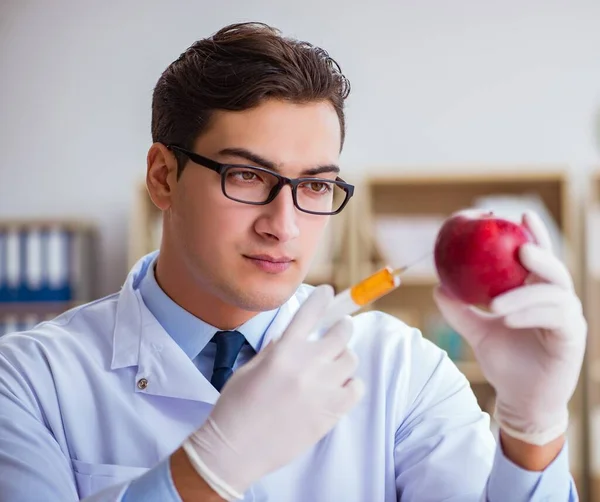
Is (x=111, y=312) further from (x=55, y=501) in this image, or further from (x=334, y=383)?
(x=334, y=383)

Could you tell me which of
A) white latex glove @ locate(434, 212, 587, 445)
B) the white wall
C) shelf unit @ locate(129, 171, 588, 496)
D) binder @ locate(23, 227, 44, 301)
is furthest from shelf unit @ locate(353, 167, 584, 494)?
white latex glove @ locate(434, 212, 587, 445)

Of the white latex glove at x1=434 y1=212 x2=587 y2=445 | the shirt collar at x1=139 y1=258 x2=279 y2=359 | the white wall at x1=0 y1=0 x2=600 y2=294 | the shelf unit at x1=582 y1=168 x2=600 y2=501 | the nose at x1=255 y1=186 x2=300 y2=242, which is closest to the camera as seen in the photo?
the white latex glove at x1=434 y1=212 x2=587 y2=445

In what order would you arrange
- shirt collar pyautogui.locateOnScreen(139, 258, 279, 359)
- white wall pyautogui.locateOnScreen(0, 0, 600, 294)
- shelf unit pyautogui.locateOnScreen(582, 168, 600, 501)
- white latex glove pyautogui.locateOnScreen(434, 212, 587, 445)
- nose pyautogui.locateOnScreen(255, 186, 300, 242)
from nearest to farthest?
1. white latex glove pyautogui.locateOnScreen(434, 212, 587, 445)
2. nose pyautogui.locateOnScreen(255, 186, 300, 242)
3. shirt collar pyautogui.locateOnScreen(139, 258, 279, 359)
4. shelf unit pyautogui.locateOnScreen(582, 168, 600, 501)
5. white wall pyautogui.locateOnScreen(0, 0, 600, 294)

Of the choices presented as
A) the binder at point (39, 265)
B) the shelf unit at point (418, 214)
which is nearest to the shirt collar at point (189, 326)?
the shelf unit at point (418, 214)

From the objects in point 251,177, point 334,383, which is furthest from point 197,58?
point 334,383

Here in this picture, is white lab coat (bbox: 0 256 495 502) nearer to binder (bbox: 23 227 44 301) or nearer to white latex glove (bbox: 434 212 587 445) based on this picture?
white latex glove (bbox: 434 212 587 445)

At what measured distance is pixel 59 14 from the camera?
3938 millimetres

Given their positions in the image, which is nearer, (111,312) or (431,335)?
(111,312)

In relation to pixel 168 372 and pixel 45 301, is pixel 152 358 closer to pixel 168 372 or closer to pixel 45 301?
pixel 168 372

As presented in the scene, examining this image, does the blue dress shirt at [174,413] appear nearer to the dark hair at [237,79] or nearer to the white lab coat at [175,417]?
the white lab coat at [175,417]

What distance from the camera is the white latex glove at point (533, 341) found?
89cm

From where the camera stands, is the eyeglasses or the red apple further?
the eyeglasses

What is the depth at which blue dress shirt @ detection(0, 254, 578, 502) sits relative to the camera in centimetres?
116

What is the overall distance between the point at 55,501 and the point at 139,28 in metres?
3.18
